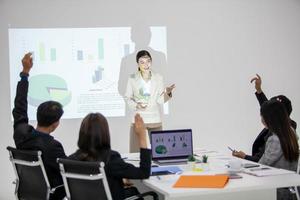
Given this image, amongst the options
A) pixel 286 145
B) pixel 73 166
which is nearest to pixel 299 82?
pixel 286 145

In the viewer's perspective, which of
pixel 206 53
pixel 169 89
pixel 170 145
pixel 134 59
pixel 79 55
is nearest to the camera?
pixel 170 145

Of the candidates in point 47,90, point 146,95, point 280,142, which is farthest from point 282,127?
point 47,90

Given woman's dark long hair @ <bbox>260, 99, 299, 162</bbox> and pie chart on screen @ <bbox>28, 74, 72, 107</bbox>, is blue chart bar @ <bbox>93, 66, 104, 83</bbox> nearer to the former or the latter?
pie chart on screen @ <bbox>28, 74, 72, 107</bbox>

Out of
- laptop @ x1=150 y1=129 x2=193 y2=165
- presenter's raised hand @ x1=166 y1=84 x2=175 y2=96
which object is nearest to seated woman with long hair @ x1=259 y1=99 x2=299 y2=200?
laptop @ x1=150 y1=129 x2=193 y2=165

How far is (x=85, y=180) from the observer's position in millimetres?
2738

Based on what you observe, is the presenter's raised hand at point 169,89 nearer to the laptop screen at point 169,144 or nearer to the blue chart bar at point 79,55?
the blue chart bar at point 79,55

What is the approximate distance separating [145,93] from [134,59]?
0.53 meters

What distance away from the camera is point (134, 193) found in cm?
319

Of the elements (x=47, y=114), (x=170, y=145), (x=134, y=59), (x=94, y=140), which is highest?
(x=134, y=59)

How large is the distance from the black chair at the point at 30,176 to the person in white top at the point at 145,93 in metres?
2.32

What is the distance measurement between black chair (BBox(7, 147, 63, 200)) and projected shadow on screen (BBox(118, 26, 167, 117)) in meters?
2.68

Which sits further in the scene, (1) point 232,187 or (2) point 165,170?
(2) point 165,170

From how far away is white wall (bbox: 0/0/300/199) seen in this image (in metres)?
5.67

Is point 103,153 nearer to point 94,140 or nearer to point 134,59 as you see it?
point 94,140
